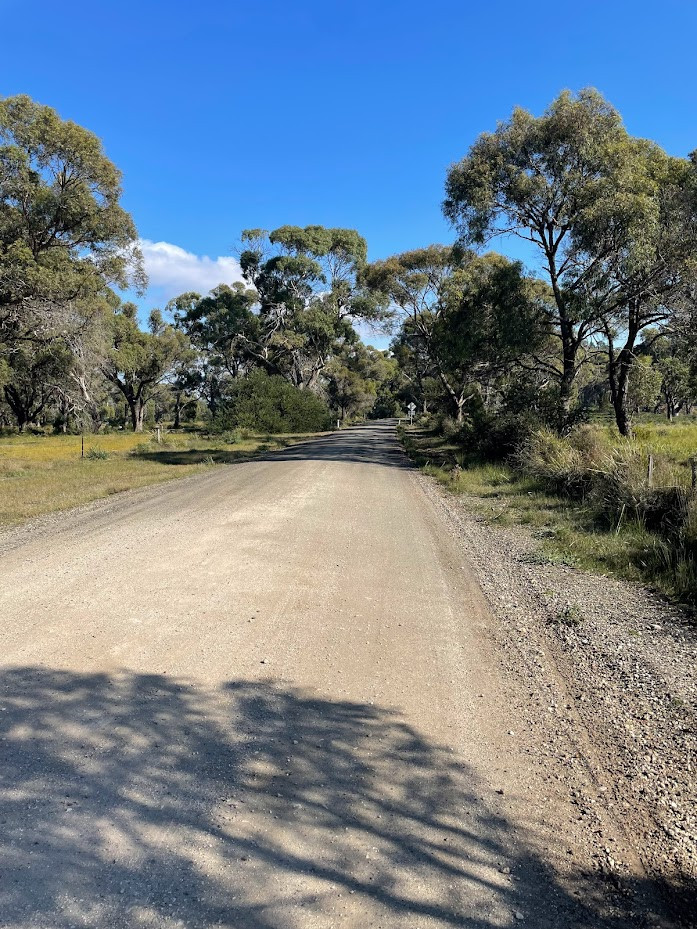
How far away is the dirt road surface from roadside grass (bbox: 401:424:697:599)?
6.57 ft

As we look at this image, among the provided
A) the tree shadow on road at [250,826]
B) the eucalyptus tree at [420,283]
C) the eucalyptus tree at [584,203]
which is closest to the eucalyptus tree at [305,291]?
the eucalyptus tree at [420,283]

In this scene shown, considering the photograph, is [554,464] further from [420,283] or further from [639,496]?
[420,283]

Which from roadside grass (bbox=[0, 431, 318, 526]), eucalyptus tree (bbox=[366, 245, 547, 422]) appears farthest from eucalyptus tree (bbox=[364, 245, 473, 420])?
roadside grass (bbox=[0, 431, 318, 526])

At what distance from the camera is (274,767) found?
283 centimetres

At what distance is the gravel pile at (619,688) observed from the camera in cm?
254

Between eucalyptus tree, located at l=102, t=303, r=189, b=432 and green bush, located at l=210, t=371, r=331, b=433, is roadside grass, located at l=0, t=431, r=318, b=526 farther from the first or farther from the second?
eucalyptus tree, located at l=102, t=303, r=189, b=432

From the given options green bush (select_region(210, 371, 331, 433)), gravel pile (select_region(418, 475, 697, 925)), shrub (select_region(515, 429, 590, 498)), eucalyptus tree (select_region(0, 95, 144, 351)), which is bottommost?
gravel pile (select_region(418, 475, 697, 925))

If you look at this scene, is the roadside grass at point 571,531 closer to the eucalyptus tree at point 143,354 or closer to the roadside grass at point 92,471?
the roadside grass at point 92,471

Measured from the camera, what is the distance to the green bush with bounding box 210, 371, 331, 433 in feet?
110

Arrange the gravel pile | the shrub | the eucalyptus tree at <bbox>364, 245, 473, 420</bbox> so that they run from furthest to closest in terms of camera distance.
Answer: the eucalyptus tree at <bbox>364, 245, 473, 420</bbox> < the shrub < the gravel pile

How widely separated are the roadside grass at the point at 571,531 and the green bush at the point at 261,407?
20684mm

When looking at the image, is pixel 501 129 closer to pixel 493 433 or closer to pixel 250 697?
pixel 493 433

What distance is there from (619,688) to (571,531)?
4667mm

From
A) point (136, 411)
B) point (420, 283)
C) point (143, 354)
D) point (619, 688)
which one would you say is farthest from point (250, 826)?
point (136, 411)
